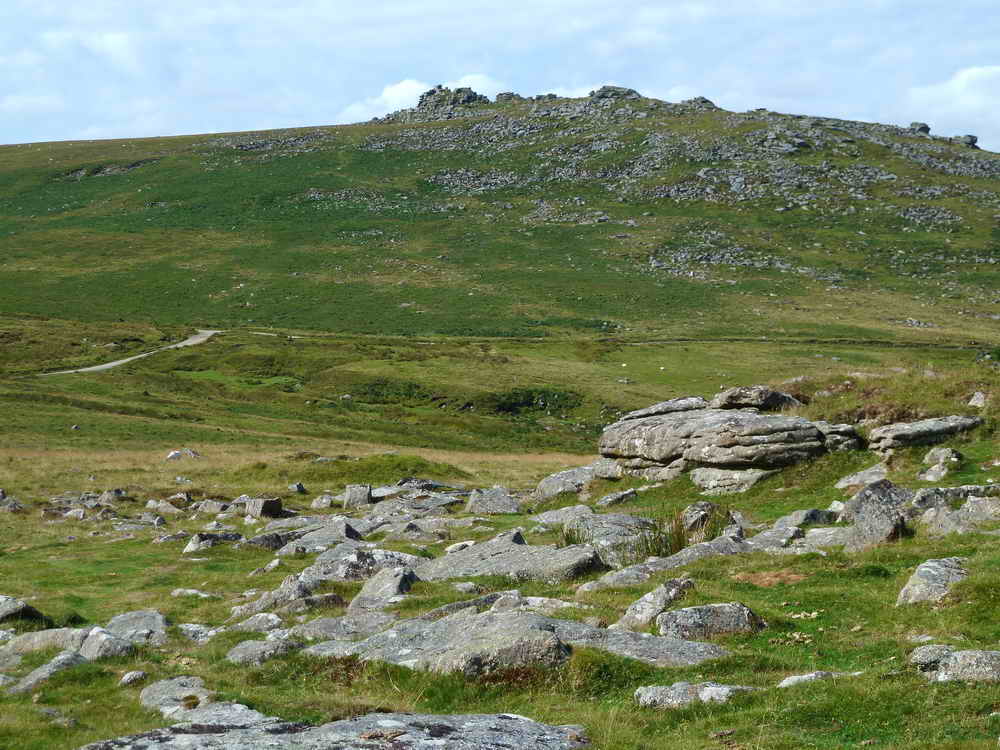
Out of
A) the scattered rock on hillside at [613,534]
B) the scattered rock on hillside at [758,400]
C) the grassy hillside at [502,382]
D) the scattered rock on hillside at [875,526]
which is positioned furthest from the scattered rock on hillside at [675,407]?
the scattered rock on hillside at [875,526]

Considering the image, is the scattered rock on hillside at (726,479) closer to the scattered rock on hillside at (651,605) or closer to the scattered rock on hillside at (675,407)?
the scattered rock on hillside at (675,407)

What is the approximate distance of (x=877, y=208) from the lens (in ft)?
614

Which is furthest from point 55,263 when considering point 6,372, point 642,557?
point 642,557

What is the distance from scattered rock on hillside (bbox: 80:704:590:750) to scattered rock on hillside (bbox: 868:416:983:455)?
2269cm

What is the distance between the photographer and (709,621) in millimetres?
15688

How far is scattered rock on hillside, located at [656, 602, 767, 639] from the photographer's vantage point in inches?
612

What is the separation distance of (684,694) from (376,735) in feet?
14.7

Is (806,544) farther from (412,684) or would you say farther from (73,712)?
(73,712)

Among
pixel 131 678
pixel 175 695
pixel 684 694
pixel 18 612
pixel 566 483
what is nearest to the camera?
pixel 684 694

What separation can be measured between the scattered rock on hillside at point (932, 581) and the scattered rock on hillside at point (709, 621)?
8.61 feet

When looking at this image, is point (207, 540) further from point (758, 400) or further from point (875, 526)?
point (875, 526)

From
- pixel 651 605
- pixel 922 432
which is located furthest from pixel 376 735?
pixel 922 432

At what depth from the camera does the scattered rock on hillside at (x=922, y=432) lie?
30188 mm

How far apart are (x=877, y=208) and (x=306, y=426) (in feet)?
487
